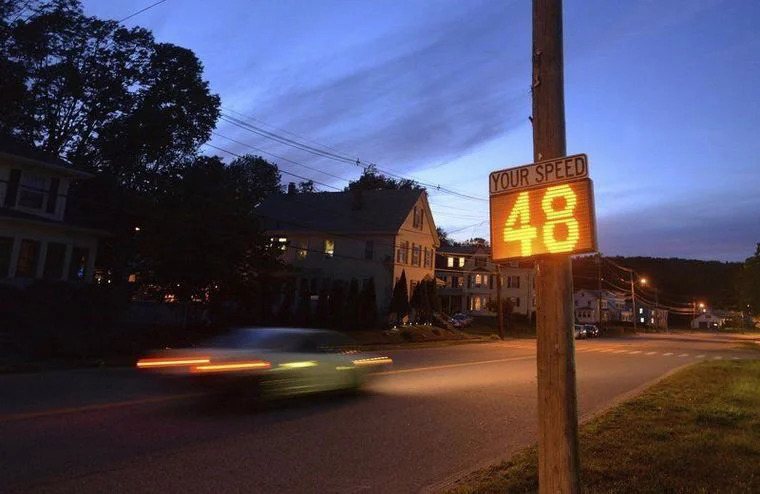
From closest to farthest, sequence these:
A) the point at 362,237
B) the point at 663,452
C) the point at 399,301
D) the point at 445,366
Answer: the point at 663,452 → the point at 445,366 → the point at 399,301 → the point at 362,237

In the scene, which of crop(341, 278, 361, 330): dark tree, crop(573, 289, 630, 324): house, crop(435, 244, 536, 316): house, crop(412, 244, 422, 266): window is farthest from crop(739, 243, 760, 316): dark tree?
crop(573, 289, 630, 324): house

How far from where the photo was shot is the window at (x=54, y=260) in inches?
1123

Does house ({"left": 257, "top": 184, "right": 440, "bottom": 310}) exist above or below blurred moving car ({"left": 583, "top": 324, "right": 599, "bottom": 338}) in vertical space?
→ above

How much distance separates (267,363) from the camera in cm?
1080

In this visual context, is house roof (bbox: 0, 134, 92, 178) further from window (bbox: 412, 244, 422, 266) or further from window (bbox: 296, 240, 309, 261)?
window (bbox: 412, 244, 422, 266)

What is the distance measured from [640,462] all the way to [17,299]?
22712mm

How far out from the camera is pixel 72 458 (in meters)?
7.25

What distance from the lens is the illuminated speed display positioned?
13.1ft

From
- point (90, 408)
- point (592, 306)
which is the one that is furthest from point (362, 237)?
point (592, 306)

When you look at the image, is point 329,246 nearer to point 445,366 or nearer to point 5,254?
point 5,254

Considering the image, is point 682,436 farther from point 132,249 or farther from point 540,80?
point 132,249

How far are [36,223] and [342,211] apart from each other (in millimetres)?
25782

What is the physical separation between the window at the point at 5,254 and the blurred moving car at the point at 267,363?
62.2 ft

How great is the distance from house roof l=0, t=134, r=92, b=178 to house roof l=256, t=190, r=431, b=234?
2050cm
